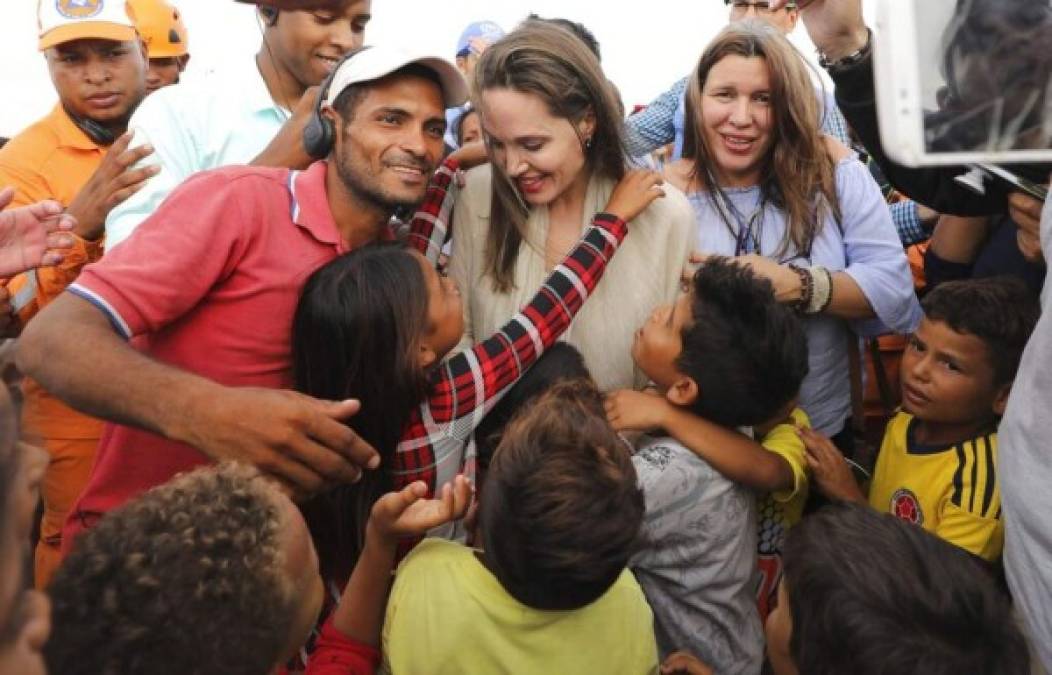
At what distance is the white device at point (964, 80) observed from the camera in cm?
101

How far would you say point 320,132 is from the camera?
2.06 metres

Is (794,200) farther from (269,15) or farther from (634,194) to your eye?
(269,15)

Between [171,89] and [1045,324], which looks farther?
[171,89]

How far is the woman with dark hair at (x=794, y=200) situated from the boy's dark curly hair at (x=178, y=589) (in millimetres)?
1670

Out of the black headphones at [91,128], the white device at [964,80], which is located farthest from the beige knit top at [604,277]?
the black headphones at [91,128]

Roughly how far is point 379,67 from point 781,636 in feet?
4.63

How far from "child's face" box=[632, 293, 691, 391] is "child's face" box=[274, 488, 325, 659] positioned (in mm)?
965

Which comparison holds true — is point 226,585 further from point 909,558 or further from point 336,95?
point 336,95

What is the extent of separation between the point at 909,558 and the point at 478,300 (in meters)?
1.19

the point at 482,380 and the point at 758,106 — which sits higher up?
the point at 758,106

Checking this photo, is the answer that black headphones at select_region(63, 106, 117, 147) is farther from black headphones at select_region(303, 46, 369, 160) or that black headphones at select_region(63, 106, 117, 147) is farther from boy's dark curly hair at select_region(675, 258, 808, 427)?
boy's dark curly hair at select_region(675, 258, 808, 427)

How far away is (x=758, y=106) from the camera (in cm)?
256

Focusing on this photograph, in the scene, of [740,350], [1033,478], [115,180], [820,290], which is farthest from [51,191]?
[1033,478]

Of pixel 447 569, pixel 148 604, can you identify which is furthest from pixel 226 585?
pixel 447 569
